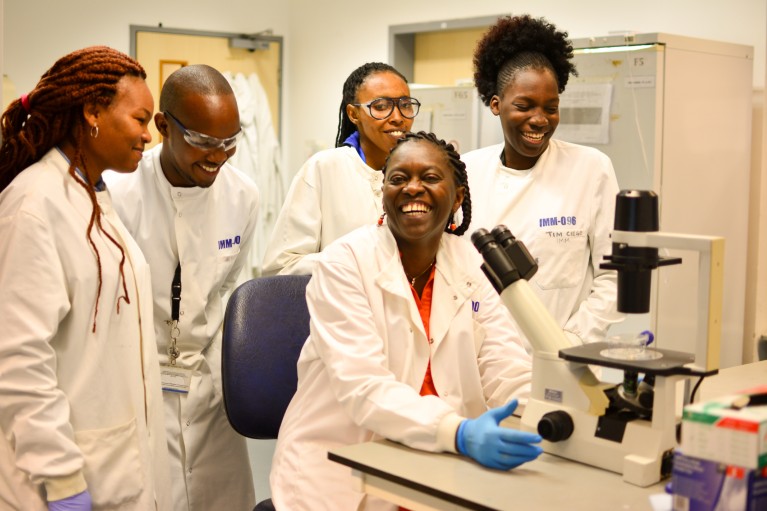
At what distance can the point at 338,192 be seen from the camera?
257 cm

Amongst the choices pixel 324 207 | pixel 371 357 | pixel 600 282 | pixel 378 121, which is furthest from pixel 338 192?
pixel 371 357

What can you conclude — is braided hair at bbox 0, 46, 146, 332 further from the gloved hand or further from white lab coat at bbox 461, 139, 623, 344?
white lab coat at bbox 461, 139, 623, 344

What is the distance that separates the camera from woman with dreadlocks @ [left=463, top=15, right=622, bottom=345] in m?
2.35

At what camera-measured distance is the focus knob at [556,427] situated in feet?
5.15

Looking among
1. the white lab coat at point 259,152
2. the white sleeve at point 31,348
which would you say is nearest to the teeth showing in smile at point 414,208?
the white sleeve at point 31,348

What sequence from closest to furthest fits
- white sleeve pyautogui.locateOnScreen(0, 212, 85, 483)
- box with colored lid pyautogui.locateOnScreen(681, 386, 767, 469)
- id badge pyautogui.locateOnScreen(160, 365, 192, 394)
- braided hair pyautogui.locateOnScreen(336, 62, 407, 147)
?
box with colored lid pyautogui.locateOnScreen(681, 386, 767, 469)
white sleeve pyautogui.locateOnScreen(0, 212, 85, 483)
id badge pyautogui.locateOnScreen(160, 365, 192, 394)
braided hair pyautogui.locateOnScreen(336, 62, 407, 147)

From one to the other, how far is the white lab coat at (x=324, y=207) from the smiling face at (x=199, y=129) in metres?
0.38

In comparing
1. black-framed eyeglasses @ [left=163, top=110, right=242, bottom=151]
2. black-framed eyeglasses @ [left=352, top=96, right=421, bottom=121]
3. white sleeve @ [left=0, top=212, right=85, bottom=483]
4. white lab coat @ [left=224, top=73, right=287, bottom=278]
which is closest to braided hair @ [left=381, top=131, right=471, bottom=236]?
black-framed eyeglasses @ [left=163, top=110, right=242, bottom=151]

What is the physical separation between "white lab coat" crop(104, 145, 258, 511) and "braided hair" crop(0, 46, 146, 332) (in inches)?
16.8

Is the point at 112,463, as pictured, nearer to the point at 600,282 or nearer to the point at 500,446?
the point at 500,446

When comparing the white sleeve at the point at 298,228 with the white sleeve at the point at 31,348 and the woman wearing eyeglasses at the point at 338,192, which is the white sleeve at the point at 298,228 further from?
the white sleeve at the point at 31,348

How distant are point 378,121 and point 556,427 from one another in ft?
4.16

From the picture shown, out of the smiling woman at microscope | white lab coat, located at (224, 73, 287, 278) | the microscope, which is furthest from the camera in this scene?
white lab coat, located at (224, 73, 287, 278)

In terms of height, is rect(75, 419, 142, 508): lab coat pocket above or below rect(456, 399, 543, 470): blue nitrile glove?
below
